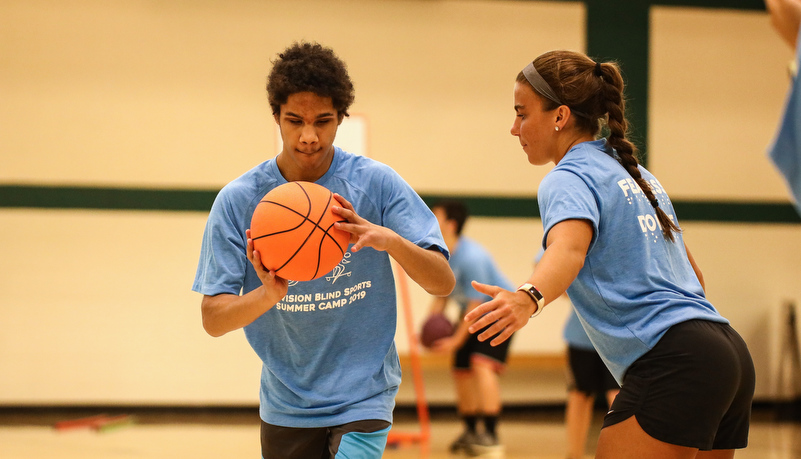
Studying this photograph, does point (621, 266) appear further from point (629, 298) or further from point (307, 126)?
point (307, 126)

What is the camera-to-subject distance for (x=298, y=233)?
222 cm

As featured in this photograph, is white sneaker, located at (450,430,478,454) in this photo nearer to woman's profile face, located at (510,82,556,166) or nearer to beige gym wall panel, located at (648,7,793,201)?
beige gym wall panel, located at (648,7,793,201)

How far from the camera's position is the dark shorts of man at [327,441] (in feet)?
7.88

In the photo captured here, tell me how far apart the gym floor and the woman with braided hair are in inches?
170

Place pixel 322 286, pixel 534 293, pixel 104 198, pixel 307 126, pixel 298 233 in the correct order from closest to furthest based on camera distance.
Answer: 1. pixel 534 293
2. pixel 298 233
3. pixel 307 126
4. pixel 322 286
5. pixel 104 198

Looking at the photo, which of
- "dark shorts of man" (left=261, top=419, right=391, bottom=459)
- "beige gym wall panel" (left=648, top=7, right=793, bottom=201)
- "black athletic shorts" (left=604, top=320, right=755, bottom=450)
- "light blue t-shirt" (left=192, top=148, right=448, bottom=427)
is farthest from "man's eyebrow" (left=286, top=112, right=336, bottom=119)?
"beige gym wall panel" (left=648, top=7, right=793, bottom=201)

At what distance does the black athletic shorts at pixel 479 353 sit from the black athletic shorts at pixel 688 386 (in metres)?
4.17

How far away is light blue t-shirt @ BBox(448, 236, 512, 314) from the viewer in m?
6.26

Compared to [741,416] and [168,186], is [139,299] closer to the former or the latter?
[168,186]

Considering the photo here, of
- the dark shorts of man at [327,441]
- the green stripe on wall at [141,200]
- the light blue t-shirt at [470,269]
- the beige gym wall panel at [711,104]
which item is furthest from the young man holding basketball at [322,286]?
the beige gym wall panel at [711,104]

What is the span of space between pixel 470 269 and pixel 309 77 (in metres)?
4.03

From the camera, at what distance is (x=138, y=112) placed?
8.08 meters


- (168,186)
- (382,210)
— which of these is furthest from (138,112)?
(382,210)

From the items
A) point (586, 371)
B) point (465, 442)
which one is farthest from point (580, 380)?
point (465, 442)
